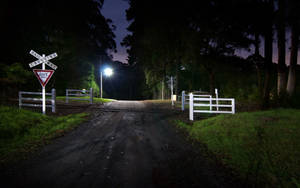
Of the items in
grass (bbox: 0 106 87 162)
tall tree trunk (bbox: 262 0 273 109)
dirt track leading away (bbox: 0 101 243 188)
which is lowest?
dirt track leading away (bbox: 0 101 243 188)

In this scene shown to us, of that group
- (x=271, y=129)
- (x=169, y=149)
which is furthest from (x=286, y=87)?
(x=169, y=149)

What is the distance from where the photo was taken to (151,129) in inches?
318

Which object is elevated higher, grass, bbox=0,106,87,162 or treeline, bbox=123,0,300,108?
treeline, bbox=123,0,300,108

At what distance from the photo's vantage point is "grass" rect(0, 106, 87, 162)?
5.31 m

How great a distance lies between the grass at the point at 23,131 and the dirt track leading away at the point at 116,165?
0.60m

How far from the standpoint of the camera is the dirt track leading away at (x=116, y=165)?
3578 mm

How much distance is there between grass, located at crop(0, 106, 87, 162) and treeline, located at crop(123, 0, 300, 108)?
1177cm

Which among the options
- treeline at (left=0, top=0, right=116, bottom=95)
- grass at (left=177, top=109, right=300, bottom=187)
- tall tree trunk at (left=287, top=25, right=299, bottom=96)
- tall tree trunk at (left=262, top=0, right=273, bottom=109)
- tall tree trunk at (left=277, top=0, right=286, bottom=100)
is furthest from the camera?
treeline at (left=0, top=0, right=116, bottom=95)

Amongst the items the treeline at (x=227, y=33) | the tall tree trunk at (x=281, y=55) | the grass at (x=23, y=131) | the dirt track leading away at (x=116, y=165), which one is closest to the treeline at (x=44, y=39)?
the grass at (x=23, y=131)

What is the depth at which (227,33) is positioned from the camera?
17766mm

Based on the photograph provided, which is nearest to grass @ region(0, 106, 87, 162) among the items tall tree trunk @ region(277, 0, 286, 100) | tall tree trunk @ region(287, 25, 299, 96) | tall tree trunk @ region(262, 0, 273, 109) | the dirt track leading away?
the dirt track leading away

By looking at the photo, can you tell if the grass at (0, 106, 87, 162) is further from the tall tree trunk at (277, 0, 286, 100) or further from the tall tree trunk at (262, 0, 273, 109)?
the tall tree trunk at (277, 0, 286, 100)

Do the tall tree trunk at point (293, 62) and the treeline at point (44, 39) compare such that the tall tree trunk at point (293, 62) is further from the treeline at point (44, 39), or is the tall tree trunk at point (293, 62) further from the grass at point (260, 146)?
the treeline at point (44, 39)

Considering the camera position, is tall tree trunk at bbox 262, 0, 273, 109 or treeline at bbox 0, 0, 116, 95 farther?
treeline at bbox 0, 0, 116, 95
